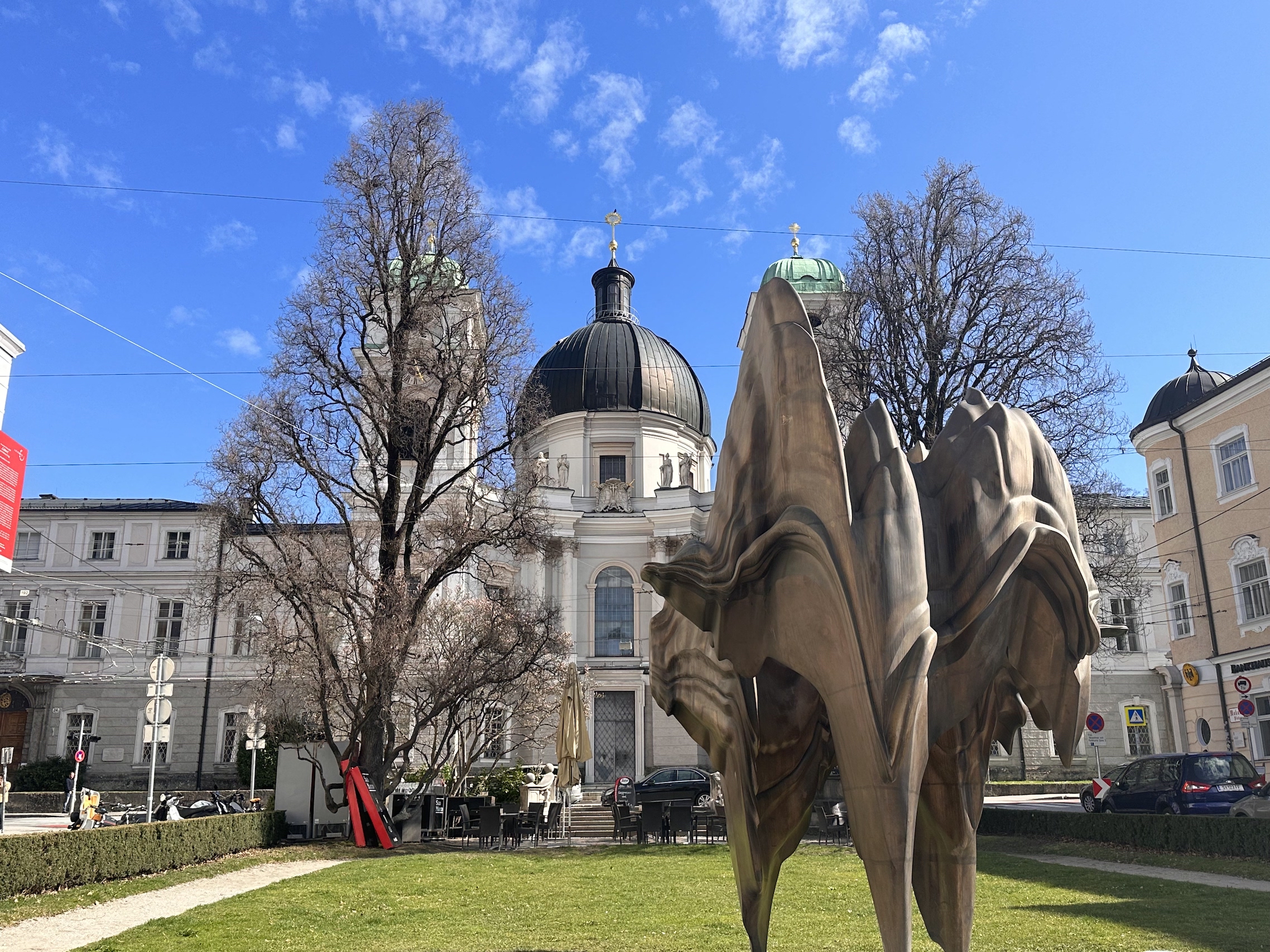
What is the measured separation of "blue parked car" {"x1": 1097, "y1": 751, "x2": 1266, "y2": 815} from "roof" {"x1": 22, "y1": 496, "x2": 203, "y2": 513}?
139 feet

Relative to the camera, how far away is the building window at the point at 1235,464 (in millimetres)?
29547

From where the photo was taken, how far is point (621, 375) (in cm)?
5097

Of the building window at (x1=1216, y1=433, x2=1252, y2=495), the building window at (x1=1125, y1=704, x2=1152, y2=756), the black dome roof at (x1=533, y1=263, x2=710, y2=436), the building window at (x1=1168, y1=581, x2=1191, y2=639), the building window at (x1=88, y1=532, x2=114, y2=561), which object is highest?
the black dome roof at (x1=533, y1=263, x2=710, y2=436)

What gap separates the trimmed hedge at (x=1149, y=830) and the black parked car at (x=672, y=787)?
9068 millimetres

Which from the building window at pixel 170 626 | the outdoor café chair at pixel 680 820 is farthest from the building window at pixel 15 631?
the outdoor café chair at pixel 680 820

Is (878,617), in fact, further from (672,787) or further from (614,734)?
(614,734)

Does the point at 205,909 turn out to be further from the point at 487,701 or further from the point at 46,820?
the point at 46,820

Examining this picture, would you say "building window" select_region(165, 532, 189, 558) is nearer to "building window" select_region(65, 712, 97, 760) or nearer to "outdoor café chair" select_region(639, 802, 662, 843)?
"building window" select_region(65, 712, 97, 760)

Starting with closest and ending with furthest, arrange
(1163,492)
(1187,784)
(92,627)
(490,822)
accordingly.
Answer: (1187,784)
(490,822)
(1163,492)
(92,627)

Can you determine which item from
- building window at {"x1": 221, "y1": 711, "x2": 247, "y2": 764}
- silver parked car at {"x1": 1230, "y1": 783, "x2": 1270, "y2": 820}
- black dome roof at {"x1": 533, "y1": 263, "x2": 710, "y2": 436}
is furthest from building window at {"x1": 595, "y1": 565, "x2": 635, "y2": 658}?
silver parked car at {"x1": 1230, "y1": 783, "x2": 1270, "y2": 820}

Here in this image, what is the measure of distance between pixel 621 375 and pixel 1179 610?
27.6m

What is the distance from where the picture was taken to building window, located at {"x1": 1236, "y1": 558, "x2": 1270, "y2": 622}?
29016 millimetres

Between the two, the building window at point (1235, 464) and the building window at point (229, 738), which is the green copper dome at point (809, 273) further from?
the building window at point (229, 738)

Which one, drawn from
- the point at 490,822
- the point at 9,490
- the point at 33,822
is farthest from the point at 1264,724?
the point at 33,822
